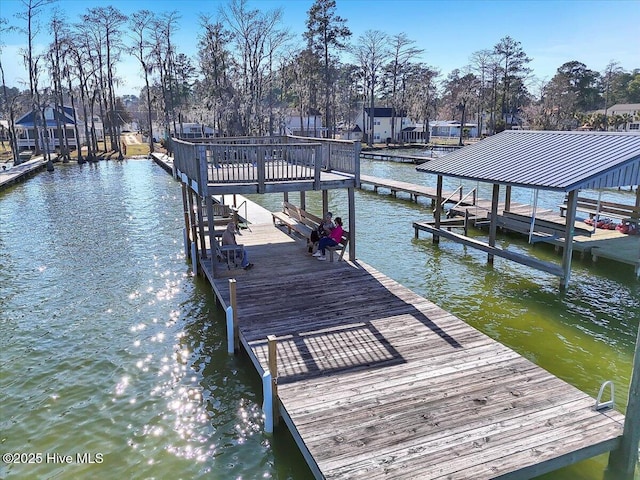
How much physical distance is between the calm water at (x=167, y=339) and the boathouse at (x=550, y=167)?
1338 millimetres

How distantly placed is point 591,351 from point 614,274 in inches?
227

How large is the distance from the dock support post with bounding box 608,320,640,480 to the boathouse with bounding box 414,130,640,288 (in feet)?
20.2

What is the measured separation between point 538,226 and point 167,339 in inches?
476

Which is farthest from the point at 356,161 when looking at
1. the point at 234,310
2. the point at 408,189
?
the point at 408,189

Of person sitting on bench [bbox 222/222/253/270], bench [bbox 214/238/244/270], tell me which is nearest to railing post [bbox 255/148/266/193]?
person sitting on bench [bbox 222/222/253/270]

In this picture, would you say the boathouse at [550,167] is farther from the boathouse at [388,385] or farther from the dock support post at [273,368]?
the dock support post at [273,368]

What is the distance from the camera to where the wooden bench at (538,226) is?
47.1ft

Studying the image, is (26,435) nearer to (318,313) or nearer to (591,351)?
(318,313)

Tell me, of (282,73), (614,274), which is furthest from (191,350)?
(282,73)

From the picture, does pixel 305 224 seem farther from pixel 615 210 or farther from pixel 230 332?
pixel 615 210

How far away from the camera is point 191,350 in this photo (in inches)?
372

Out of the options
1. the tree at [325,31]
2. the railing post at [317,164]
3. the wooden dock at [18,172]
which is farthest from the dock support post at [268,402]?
the tree at [325,31]

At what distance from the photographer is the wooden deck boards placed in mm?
5309

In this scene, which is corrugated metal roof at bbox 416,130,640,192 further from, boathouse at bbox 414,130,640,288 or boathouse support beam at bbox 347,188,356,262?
boathouse support beam at bbox 347,188,356,262
